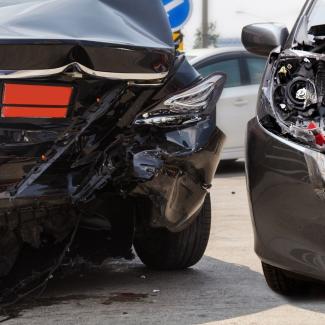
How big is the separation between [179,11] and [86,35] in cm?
711

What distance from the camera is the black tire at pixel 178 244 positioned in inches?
221

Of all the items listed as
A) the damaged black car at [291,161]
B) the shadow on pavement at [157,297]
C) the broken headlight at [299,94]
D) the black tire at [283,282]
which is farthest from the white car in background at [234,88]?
the broken headlight at [299,94]

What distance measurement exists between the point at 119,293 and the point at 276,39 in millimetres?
1476

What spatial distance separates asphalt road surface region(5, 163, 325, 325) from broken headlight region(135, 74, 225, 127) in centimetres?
87

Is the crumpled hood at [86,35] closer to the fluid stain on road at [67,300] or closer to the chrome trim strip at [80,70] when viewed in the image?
the chrome trim strip at [80,70]

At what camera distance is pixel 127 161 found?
15.3ft

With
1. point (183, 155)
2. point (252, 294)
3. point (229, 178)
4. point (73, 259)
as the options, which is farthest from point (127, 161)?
point (229, 178)

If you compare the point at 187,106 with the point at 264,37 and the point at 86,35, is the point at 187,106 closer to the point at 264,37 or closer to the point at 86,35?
the point at 86,35

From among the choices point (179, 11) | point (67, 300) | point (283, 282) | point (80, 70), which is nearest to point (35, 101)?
point (80, 70)

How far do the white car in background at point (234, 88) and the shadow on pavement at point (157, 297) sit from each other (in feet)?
20.7

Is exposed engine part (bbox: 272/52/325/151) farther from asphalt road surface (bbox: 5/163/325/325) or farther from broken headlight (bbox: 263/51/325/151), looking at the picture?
asphalt road surface (bbox: 5/163/325/325)

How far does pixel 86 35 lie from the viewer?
465cm

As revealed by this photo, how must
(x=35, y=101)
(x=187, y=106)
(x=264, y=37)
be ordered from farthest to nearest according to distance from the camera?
1. (x=264, y=37)
2. (x=187, y=106)
3. (x=35, y=101)

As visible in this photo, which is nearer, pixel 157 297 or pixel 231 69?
pixel 157 297
